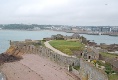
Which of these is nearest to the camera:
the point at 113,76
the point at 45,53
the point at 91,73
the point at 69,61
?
the point at 113,76

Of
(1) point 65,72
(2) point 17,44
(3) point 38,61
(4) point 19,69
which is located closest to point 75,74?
(1) point 65,72

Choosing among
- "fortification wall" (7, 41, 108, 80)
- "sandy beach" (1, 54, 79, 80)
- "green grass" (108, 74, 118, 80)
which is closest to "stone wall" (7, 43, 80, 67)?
"fortification wall" (7, 41, 108, 80)

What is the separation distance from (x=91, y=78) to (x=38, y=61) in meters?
18.9

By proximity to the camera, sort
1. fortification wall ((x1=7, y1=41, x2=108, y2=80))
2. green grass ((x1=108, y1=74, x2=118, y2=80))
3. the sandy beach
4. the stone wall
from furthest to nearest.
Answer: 1. the stone wall
2. the sandy beach
3. fortification wall ((x1=7, y1=41, x2=108, y2=80))
4. green grass ((x1=108, y1=74, x2=118, y2=80))

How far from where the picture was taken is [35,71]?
32.1m

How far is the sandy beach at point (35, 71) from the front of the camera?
28625 millimetres

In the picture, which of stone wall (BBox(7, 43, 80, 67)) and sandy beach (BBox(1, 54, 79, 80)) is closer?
sandy beach (BBox(1, 54, 79, 80))

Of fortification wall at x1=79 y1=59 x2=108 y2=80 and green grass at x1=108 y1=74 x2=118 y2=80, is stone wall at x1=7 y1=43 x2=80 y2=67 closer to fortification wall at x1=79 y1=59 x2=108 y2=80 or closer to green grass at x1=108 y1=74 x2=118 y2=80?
fortification wall at x1=79 y1=59 x2=108 y2=80

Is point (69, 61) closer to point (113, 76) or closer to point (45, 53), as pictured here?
point (45, 53)

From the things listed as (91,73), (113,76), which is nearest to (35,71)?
(91,73)

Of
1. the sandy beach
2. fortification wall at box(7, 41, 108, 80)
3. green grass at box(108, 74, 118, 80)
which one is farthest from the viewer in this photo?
the sandy beach

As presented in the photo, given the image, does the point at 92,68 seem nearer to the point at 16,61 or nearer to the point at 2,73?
the point at 2,73

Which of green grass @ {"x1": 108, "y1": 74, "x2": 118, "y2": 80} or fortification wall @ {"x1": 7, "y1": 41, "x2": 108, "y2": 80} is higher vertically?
green grass @ {"x1": 108, "y1": 74, "x2": 118, "y2": 80}

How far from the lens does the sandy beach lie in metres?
28.6
